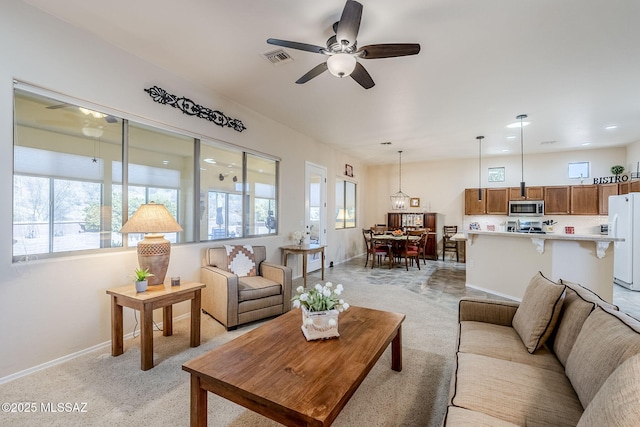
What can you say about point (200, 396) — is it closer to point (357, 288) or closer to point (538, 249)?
point (357, 288)

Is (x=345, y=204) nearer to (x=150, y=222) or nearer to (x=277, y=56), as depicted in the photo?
(x=277, y=56)

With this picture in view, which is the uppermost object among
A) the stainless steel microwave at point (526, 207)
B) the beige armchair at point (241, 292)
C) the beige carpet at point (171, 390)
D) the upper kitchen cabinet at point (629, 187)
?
the upper kitchen cabinet at point (629, 187)

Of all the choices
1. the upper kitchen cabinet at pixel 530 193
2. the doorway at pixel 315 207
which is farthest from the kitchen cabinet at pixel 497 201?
the doorway at pixel 315 207

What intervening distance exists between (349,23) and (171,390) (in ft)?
9.38

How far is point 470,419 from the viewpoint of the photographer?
1139 mm

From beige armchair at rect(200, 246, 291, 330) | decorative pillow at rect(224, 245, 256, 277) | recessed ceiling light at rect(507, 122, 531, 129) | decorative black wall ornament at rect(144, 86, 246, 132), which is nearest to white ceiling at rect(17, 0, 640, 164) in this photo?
recessed ceiling light at rect(507, 122, 531, 129)

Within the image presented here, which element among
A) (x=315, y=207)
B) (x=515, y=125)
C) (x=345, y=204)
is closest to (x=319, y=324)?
(x=315, y=207)

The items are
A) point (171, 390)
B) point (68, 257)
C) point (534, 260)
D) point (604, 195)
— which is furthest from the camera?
point (604, 195)

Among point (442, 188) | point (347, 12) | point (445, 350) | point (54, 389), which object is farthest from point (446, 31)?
point (442, 188)

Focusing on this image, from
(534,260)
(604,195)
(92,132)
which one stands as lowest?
(534,260)

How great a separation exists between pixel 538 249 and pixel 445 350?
2425 mm

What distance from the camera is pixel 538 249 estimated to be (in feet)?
13.1

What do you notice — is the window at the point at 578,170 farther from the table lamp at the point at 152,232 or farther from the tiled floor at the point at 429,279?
the table lamp at the point at 152,232

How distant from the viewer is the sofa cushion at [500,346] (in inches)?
63.7
